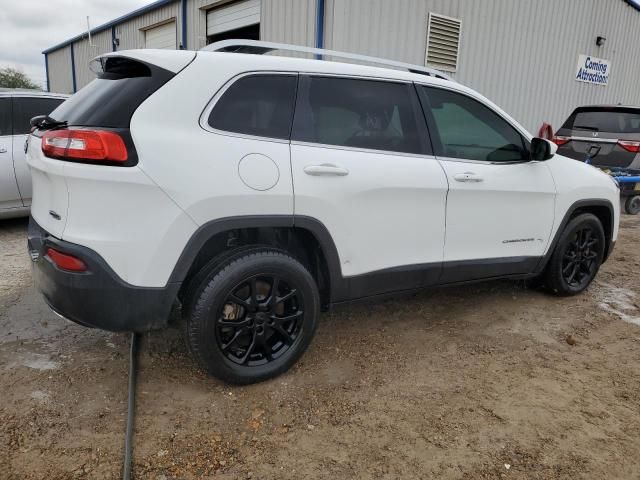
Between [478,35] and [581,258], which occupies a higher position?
[478,35]

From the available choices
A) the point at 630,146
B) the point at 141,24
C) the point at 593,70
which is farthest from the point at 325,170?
the point at 141,24

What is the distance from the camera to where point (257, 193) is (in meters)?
2.61

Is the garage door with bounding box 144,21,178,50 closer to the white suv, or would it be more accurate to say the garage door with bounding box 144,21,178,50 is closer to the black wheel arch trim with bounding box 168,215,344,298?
the white suv

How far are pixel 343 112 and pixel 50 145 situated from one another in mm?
1581

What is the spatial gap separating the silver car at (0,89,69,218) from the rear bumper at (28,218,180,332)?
3659mm

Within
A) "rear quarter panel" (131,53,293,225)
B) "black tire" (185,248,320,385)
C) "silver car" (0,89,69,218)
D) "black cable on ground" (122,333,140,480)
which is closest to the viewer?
"black cable on ground" (122,333,140,480)

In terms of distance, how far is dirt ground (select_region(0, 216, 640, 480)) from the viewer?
2.29m

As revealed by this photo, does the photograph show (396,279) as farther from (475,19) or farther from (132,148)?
(475,19)

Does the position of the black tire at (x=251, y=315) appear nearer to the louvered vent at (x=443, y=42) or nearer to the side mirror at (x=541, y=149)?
the side mirror at (x=541, y=149)

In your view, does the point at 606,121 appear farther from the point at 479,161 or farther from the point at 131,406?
the point at 131,406

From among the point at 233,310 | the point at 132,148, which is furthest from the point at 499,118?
the point at 132,148

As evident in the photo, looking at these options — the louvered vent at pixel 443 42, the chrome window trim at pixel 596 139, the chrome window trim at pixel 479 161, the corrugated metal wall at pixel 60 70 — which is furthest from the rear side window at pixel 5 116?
the corrugated metal wall at pixel 60 70

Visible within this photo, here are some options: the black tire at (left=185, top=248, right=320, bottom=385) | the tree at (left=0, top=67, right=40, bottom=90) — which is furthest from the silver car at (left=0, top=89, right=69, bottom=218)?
the tree at (left=0, top=67, right=40, bottom=90)

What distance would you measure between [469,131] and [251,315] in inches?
79.4
